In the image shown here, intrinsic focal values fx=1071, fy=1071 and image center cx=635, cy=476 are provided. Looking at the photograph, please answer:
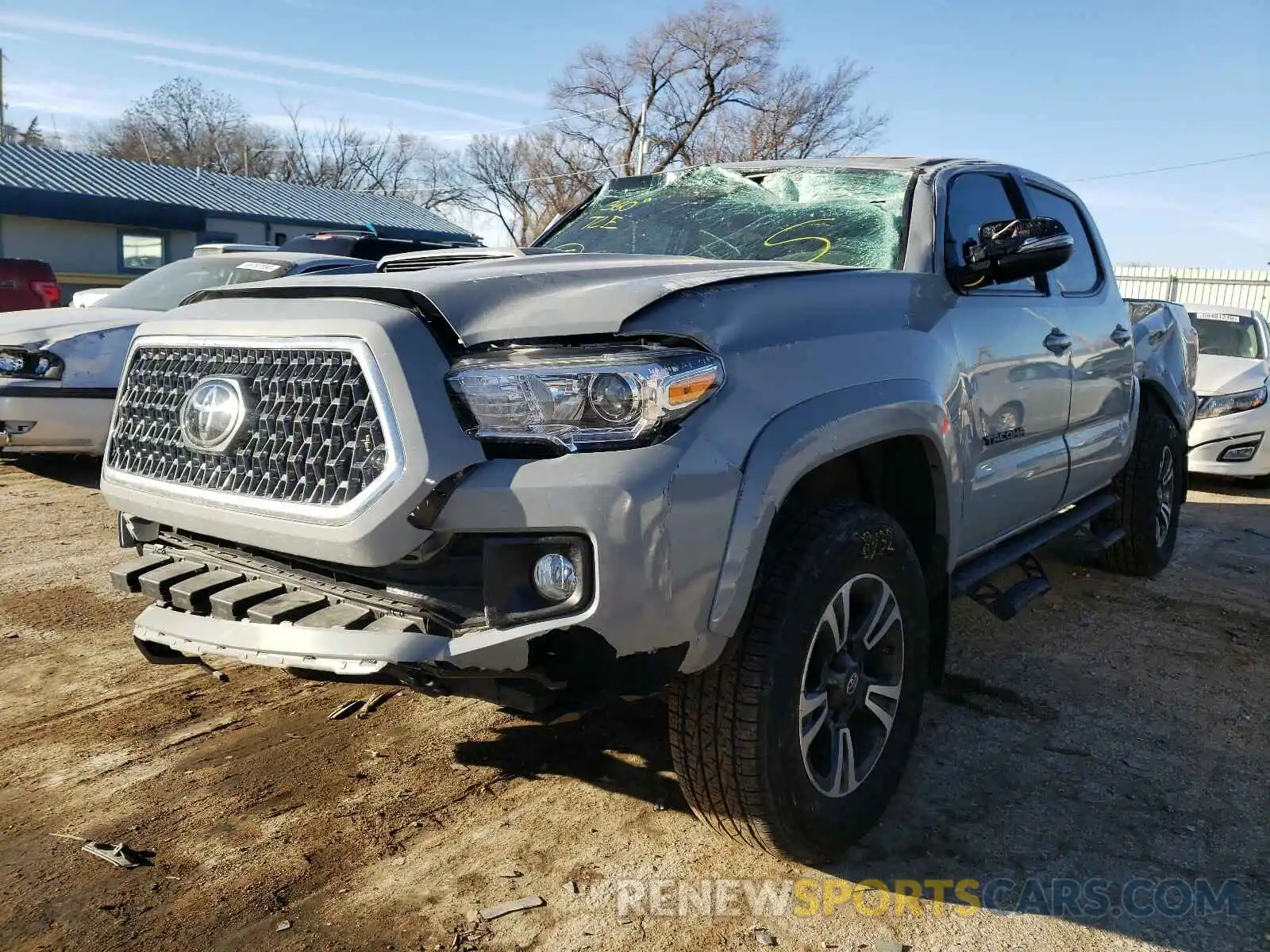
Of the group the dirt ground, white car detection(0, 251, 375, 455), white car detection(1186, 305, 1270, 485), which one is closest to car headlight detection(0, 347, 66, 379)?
white car detection(0, 251, 375, 455)

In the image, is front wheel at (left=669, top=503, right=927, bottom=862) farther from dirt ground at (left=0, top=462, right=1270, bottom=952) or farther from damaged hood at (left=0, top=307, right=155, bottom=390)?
damaged hood at (left=0, top=307, right=155, bottom=390)

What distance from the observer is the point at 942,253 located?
138 inches

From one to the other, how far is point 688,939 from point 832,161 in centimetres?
286

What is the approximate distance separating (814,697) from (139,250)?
31.8 metres

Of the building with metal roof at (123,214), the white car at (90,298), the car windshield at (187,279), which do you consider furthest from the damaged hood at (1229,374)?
the building with metal roof at (123,214)

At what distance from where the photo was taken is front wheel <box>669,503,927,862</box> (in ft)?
8.04

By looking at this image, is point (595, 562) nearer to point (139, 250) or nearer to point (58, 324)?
point (58, 324)

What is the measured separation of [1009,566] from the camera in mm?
3873

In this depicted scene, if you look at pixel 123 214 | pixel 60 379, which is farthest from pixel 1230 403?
pixel 123 214

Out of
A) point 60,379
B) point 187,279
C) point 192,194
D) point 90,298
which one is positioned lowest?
point 60,379

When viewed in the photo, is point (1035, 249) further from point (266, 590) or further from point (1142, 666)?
point (266, 590)

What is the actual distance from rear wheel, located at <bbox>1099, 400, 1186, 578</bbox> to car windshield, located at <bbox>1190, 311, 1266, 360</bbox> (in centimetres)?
484

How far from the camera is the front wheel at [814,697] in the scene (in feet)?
8.04

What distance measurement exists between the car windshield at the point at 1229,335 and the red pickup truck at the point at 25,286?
11798 mm
